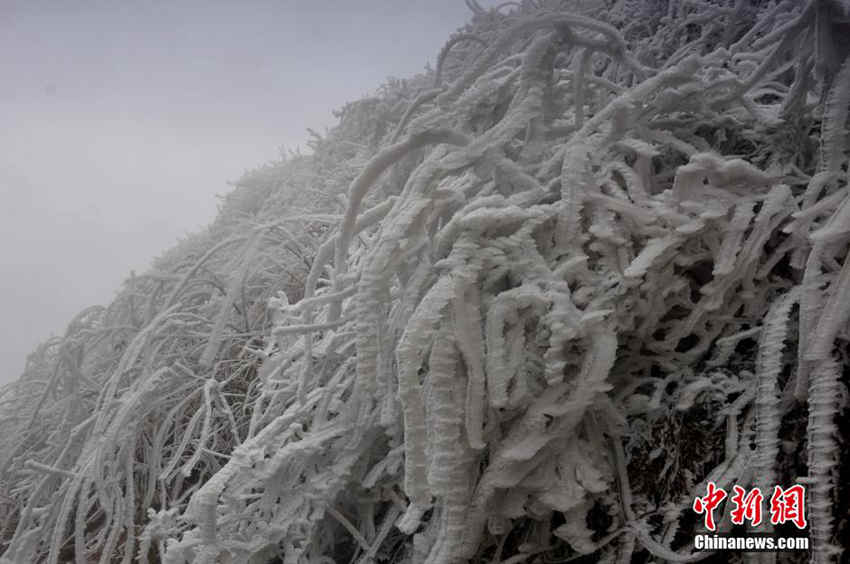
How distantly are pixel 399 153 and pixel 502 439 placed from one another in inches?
8.4

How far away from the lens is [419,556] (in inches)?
15.1

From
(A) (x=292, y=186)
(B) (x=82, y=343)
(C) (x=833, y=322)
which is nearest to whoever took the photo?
(C) (x=833, y=322)

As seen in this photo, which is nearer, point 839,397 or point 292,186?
point 839,397

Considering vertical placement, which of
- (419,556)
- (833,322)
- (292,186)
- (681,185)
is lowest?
(419,556)

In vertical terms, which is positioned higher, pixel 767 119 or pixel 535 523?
pixel 767 119

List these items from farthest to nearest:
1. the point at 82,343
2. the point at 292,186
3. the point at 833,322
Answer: the point at 292,186 → the point at 82,343 → the point at 833,322

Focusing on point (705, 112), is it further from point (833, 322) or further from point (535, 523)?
point (535, 523)

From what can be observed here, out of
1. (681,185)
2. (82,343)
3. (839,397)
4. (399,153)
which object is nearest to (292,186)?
(82,343)

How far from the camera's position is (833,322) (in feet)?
1.02

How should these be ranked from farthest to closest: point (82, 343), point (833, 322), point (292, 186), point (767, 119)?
point (292, 186) < point (82, 343) < point (767, 119) < point (833, 322)

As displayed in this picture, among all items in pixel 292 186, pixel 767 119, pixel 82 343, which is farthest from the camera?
pixel 292 186

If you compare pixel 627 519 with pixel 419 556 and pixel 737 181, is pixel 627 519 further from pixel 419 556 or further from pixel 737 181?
pixel 737 181

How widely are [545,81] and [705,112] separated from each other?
138 mm

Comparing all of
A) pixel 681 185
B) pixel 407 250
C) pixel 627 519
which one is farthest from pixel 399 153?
pixel 627 519
